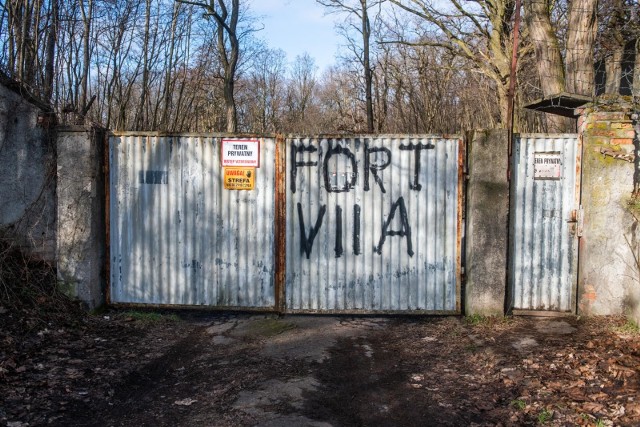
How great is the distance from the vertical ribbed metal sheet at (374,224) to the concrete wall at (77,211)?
7.95 ft

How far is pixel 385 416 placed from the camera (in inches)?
165

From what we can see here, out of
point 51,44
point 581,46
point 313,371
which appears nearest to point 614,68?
point 581,46

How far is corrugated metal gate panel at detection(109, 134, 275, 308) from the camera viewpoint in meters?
7.00

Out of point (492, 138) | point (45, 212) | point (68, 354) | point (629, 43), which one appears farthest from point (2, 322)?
point (629, 43)

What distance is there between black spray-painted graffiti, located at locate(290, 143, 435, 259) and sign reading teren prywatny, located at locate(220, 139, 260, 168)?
0.47 metres

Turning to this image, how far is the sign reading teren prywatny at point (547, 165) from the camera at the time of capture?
6.79 meters

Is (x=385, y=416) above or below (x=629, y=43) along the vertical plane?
below

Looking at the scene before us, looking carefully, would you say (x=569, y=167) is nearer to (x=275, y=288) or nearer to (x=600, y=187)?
(x=600, y=187)

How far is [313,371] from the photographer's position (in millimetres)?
5145

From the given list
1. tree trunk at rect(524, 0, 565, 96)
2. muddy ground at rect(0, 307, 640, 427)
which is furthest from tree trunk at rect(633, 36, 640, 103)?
muddy ground at rect(0, 307, 640, 427)

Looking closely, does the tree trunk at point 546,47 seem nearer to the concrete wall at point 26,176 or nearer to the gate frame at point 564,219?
the gate frame at point 564,219

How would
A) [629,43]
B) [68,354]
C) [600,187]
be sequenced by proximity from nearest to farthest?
1. [68,354]
2. [600,187]
3. [629,43]

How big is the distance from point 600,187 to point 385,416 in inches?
166

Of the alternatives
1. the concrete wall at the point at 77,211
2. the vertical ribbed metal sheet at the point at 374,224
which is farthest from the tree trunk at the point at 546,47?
the concrete wall at the point at 77,211
